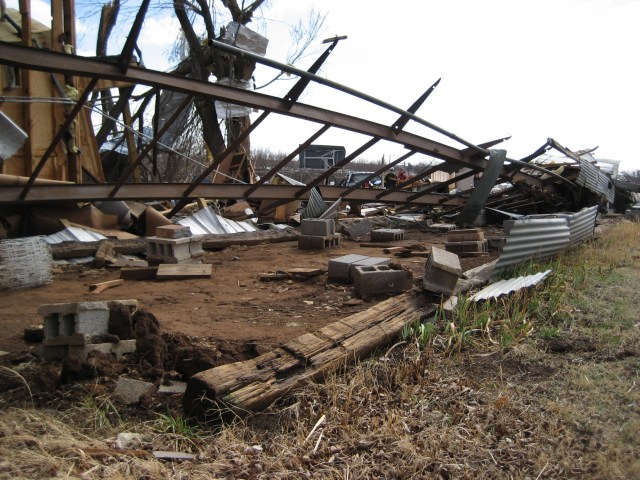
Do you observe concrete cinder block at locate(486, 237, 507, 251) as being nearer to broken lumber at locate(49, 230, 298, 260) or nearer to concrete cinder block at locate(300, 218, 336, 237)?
concrete cinder block at locate(300, 218, 336, 237)

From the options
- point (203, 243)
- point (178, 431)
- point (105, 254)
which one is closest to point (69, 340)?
point (178, 431)

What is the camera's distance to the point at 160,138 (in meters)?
10.8

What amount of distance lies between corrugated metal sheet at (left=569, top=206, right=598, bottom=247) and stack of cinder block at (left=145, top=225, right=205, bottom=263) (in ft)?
19.5

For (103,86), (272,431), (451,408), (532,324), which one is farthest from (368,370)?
(103,86)

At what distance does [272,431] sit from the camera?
113 inches

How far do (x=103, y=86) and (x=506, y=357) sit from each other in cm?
1068

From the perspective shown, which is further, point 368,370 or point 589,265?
point 589,265

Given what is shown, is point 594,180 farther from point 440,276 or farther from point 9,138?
point 9,138

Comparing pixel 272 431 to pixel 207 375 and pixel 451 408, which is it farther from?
pixel 451 408

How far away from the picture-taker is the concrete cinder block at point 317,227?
9156 millimetres

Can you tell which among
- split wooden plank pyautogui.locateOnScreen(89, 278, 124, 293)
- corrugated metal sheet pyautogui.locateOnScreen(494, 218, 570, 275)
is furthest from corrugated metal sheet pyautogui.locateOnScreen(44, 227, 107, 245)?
corrugated metal sheet pyautogui.locateOnScreen(494, 218, 570, 275)

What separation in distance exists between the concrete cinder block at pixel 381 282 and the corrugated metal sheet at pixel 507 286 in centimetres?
71

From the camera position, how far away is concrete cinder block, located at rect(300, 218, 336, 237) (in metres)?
9.16

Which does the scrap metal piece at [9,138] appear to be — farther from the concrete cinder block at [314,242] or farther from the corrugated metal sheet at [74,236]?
the concrete cinder block at [314,242]
